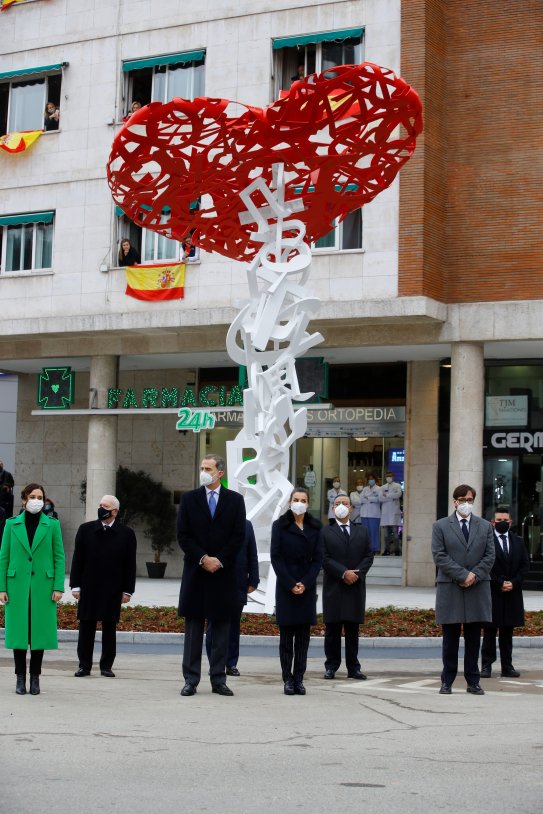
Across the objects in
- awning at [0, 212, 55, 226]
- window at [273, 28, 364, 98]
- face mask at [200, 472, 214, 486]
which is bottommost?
face mask at [200, 472, 214, 486]

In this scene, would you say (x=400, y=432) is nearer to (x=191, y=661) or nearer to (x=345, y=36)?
(x=345, y=36)

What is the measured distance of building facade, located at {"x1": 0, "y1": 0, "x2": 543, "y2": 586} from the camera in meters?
27.7

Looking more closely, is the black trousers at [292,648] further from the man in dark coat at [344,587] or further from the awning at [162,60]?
the awning at [162,60]

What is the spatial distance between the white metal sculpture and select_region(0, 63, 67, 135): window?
45.5 ft

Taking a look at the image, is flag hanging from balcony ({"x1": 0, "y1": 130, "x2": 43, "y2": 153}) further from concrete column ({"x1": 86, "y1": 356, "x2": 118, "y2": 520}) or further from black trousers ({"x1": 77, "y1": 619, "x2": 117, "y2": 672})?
black trousers ({"x1": 77, "y1": 619, "x2": 117, "y2": 672})

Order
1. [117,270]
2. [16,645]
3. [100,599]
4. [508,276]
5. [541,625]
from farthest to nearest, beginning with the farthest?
[117,270], [508,276], [541,625], [100,599], [16,645]

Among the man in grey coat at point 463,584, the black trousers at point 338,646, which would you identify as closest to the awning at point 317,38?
the black trousers at point 338,646

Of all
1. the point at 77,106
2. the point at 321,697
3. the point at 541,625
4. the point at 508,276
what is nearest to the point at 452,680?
the point at 321,697

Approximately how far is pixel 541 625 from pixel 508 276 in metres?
10.3

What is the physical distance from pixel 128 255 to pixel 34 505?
61.8ft

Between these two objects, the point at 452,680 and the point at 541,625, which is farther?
the point at 541,625

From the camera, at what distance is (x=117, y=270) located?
30.5 metres

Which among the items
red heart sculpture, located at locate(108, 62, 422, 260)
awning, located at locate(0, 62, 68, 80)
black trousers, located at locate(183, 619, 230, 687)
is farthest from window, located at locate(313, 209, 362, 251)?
black trousers, located at locate(183, 619, 230, 687)

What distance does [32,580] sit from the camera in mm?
12141
